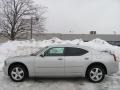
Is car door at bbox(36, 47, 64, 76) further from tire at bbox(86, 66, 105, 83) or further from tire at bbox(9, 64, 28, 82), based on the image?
tire at bbox(86, 66, 105, 83)

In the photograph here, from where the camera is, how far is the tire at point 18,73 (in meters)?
7.79

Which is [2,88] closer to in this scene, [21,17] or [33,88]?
[33,88]

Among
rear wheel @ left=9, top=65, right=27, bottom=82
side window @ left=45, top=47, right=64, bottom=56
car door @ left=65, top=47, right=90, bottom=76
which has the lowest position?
rear wheel @ left=9, top=65, right=27, bottom=82

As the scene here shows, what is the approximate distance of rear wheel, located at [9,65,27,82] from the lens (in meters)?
7.79

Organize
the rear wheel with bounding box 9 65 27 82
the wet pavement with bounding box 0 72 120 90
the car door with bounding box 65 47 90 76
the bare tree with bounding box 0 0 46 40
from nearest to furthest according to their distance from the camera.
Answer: the wet pavement with bounding box 0 72 120 90 < the car door with bounding box 65 47 90 76 < the rear wheel with bounding box 9 65 27 82 < the bare tree with bounding box 0 0 46 40

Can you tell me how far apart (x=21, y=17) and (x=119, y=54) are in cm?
2611

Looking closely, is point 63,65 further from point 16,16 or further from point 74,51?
point 16,16

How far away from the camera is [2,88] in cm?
698

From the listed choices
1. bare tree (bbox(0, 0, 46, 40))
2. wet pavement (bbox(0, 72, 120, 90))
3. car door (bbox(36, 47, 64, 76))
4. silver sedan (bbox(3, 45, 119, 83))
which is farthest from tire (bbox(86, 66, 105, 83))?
bare tree (bbox(0, 0, 46, 40))

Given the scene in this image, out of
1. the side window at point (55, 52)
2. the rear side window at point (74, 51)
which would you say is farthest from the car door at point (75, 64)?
the side window at point (55, 52)

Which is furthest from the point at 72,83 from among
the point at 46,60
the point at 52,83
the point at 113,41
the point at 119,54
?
the point at 113,41

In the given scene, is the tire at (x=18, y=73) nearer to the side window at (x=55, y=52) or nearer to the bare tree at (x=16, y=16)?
the side window at (x=55, y=52)

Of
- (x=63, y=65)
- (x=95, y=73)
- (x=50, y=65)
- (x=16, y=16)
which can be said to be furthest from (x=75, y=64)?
(x=16, y=16)

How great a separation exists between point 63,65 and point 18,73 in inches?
69.7
